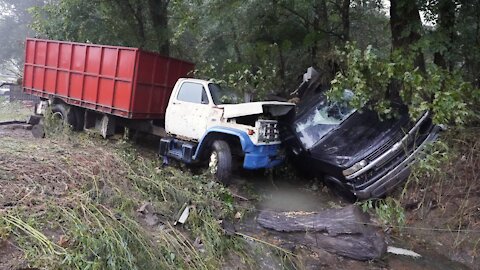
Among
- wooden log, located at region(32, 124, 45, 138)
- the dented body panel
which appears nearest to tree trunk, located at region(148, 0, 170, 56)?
wooden log, located at region(32, 124, 45, 138)

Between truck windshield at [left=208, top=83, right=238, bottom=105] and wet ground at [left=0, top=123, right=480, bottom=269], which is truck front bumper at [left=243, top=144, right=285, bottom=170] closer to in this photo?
wet ground at [left=0, top=123, right=480, bottom=269]

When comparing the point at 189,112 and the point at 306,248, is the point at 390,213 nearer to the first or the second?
the point at 306,248

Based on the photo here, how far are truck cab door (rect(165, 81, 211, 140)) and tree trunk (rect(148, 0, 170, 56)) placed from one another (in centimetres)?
488

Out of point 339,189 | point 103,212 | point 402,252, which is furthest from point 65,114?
point 402,252

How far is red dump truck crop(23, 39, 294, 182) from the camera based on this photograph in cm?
719

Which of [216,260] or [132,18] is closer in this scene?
[216,260]

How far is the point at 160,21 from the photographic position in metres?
13.0

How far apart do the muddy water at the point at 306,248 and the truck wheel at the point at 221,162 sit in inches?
12.9

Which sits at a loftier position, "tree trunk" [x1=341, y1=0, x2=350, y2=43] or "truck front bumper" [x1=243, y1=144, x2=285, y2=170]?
"tree trunk" [x1=341, y1=0, x2=350, y2=43]

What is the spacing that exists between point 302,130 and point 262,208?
1718 millimetres

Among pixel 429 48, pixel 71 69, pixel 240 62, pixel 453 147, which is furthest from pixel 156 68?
pixel 453 147

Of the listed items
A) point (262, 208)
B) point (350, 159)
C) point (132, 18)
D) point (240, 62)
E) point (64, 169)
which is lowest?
point (262, 208)

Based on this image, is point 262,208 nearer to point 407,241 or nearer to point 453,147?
point 407,241

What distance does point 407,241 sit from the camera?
5.52 m
